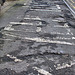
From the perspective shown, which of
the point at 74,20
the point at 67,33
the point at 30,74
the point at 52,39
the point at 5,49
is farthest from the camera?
the point at 74,20

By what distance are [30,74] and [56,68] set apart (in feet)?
2.48

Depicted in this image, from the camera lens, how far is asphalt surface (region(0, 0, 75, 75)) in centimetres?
400

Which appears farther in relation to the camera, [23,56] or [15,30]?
[15,30]

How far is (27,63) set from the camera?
424 cm

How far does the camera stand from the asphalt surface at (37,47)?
158 inches

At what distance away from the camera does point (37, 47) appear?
5.24 meters

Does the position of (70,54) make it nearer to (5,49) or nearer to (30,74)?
(30,74)

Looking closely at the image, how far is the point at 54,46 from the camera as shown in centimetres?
533

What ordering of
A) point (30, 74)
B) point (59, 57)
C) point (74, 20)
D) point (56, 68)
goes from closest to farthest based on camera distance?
1. point (30, 74)
2. point (56, 68)
3. point (59, 57)
4. point (74, 20)

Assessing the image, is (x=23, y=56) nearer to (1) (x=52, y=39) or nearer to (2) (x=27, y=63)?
(2) (x=27, y=63)

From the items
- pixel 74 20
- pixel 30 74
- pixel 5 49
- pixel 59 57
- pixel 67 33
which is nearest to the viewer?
pixel 30 74

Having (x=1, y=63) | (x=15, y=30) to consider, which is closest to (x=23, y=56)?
(x=1, y=63)

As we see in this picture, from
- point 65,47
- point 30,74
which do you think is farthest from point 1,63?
point 65,47

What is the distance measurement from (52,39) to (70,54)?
1339 millimetres
